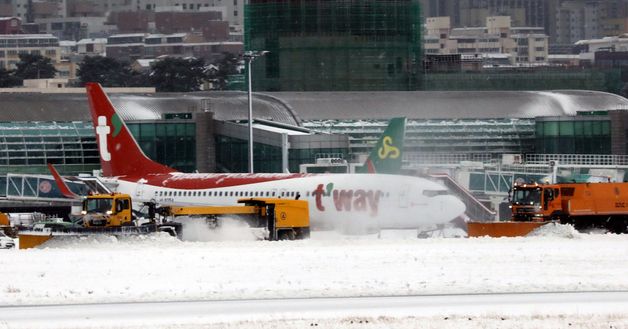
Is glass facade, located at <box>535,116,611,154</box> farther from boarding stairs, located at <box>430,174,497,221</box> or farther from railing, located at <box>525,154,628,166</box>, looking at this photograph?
boarding stairs, located at <box>430,174,497,221</box>

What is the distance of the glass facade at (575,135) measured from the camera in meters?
145

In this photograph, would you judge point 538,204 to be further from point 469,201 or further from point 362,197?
point 469,201

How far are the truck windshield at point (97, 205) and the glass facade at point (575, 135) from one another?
2746 inches

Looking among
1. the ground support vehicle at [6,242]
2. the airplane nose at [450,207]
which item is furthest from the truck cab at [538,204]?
the ground support vehicle at [6,242]

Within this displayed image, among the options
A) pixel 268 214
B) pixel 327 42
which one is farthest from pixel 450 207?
pixel 327 42

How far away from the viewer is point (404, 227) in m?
90.1

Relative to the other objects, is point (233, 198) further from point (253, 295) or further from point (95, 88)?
point (253, 295)

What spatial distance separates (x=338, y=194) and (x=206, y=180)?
32.1ft

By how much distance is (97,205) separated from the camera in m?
80.9

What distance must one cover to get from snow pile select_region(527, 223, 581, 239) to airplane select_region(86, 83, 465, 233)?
10105mm

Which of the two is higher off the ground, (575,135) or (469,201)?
(575,135)

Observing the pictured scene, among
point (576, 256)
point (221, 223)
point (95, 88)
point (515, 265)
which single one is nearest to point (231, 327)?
point (515, 265)

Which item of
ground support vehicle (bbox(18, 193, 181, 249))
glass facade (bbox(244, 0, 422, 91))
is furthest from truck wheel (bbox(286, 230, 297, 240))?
glass facade (bbox(244, 0, 422, 91))

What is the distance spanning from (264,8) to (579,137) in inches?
2193
